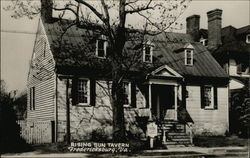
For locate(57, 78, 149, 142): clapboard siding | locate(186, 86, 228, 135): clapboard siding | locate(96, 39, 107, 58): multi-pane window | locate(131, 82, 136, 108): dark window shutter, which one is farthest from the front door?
locate(96, 39, 107, 58): multi-pane window

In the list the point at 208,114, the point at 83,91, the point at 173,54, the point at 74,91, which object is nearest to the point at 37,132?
the point at 74,91

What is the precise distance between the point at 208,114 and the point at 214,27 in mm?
8134

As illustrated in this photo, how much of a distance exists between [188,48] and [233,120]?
6.70m

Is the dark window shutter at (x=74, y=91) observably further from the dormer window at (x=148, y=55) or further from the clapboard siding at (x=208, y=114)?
the clapboard siding at (x=208, y=114)

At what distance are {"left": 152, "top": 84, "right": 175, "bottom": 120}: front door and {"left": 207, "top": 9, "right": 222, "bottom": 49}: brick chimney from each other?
814 centimetres

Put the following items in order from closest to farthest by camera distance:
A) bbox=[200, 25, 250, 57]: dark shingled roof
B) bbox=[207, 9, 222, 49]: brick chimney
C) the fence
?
the fence → bbox=[207, 9, 222, 49]: brick chimney → bbox=[200, 25, 250, 57]: dark shingled roof

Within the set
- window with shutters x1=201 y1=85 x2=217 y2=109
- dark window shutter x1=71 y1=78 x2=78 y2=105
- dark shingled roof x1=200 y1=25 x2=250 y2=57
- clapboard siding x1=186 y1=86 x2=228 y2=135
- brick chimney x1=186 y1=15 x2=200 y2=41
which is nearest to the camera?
dark window shutter x1=71 y1=78 x2=78 y2=105

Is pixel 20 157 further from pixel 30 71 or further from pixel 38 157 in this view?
pixel 30 71

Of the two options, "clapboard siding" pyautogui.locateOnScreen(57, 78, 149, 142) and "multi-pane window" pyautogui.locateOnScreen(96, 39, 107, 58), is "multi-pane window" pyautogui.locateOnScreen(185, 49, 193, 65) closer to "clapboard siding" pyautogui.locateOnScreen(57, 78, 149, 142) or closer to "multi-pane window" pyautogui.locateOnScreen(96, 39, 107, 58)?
"clapboard siding" pyautogui.locateOnScreen(57, 78, 149, 142)

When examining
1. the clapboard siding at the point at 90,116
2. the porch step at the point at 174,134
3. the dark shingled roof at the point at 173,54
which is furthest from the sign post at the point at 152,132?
the dark shingled roof at the point at 173,54

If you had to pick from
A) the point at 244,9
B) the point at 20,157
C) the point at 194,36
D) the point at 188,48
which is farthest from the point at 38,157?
the point at 194,36

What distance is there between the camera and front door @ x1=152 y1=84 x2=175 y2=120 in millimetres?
26297

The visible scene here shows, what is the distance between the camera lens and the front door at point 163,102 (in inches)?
1035

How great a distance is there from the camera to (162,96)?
26.7m
